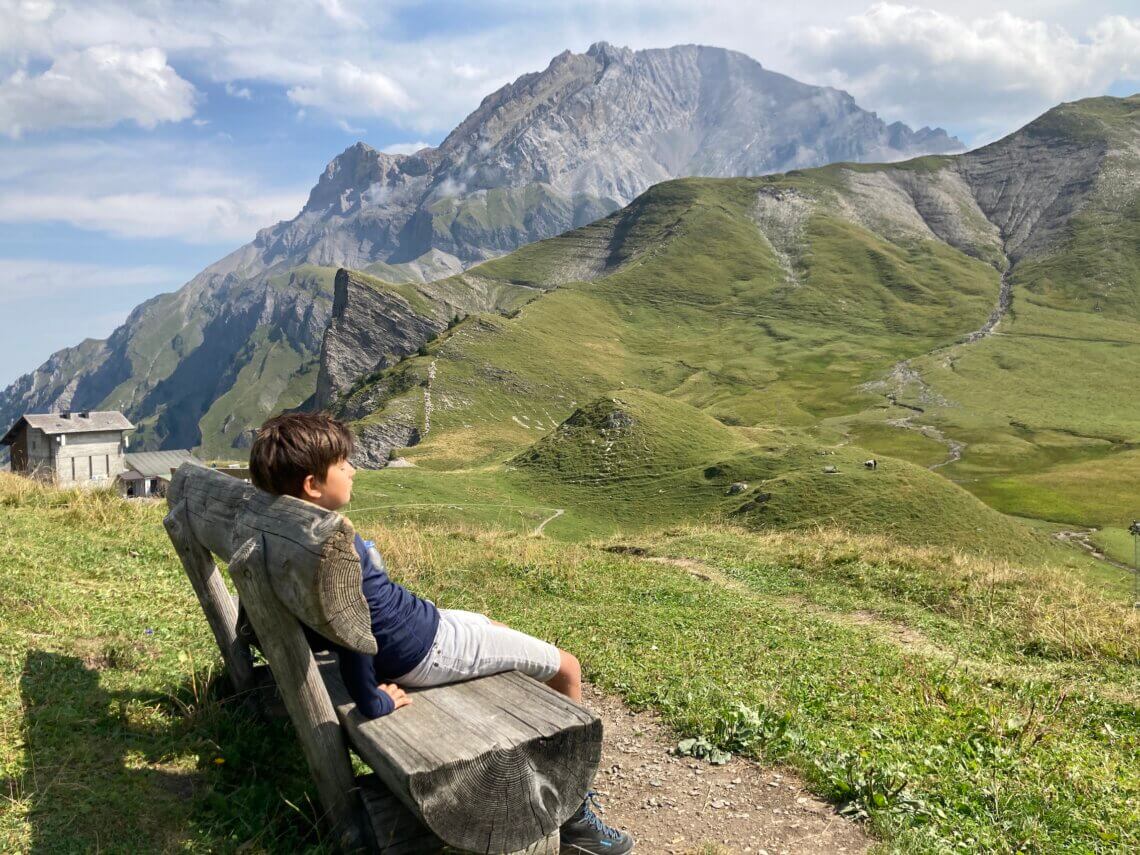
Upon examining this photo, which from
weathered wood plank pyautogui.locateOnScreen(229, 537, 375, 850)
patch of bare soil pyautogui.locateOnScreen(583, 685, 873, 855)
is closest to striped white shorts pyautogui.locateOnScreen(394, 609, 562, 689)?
weathered wood plank pyautogui.locateOnScreen(229, 537, 375, 850)

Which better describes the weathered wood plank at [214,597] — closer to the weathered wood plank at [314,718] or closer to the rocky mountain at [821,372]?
the weathered wood plank at [314,718]

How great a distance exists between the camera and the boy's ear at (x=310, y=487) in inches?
172

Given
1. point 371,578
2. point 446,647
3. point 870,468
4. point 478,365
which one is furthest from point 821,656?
point 478,365

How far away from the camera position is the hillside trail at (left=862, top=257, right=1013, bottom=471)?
94906mm

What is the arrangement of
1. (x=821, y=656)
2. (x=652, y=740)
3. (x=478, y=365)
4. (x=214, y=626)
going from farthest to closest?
(x=478, y=365) → (x=821, y=656) → (x=652, y=740) → (x=214, y=626)

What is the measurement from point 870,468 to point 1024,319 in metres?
162

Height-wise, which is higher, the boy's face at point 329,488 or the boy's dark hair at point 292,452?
the boy's dark hair at point 292,452

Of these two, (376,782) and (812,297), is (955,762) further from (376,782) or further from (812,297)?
(812,297)

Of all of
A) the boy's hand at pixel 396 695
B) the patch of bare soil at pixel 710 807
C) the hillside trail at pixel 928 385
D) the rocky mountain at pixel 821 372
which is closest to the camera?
the boy's hand at pixel 396 695

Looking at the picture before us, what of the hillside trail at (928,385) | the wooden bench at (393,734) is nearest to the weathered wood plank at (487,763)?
the wooden bench at (393,734)

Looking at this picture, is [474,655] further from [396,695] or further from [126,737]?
[126,737]

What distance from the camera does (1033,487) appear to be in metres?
70.2

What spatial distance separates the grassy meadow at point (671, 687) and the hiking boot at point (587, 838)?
1.52m

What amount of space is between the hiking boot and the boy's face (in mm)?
2360
